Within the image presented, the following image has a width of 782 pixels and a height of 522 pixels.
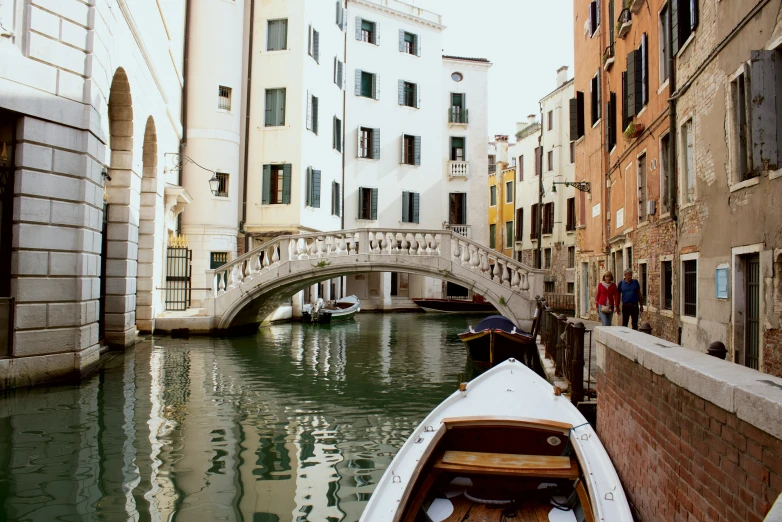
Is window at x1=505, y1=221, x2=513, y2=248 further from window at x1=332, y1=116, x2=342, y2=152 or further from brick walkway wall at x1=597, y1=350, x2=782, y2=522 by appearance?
brick walkway wall at x1=597, y1=350, x2=782, y2=522

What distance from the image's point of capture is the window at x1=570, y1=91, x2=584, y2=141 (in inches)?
794

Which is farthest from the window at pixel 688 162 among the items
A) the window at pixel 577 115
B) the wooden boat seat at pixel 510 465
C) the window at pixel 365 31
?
the window at pixel 365 31

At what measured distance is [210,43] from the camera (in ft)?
70.4

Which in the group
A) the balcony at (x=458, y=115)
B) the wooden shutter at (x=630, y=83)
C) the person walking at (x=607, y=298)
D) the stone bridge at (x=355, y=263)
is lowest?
the person walking at (x=607, y=298)

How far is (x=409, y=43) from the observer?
29969mm

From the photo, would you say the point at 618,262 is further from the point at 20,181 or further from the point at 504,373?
the point at 20,181

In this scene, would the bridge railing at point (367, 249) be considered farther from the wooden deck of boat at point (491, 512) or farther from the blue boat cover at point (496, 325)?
the wooden deck of boat at point (491, 512)

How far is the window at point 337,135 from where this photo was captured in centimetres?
2631

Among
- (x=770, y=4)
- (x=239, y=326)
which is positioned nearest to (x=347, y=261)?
(x=239, y=326)

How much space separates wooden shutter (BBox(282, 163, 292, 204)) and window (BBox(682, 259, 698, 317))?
14.1 metres

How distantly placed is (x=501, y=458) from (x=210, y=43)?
19.6 m

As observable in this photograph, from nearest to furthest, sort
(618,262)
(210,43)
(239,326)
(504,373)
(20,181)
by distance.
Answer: (504,373) < (20,181) < (618,262) < (239,326) < (210,43)

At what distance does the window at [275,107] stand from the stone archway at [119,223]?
9.71 m

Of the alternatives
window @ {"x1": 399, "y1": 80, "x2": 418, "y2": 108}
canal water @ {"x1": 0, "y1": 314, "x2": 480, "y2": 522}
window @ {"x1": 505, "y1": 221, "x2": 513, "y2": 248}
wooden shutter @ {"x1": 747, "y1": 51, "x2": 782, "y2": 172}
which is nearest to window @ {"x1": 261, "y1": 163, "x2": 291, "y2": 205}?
window @ {"x1": 399, "y1": 80, "x2": 418, "y2": 108}
